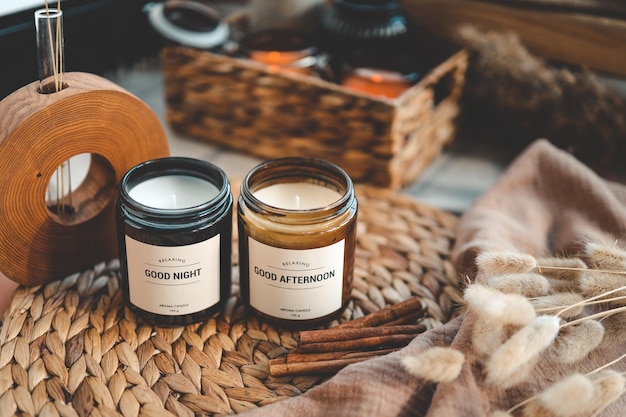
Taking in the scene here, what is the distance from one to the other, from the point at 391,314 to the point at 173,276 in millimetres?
241

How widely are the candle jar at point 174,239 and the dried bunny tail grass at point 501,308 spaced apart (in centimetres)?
26

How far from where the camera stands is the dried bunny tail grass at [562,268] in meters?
0.73

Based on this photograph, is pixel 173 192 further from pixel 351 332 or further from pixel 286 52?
pixel 286 52

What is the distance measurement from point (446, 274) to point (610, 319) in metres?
0.21

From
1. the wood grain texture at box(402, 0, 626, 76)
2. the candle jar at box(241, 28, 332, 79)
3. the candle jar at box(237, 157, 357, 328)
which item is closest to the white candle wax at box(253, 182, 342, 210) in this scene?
the candle jar at box(237, 157, 357, 328)

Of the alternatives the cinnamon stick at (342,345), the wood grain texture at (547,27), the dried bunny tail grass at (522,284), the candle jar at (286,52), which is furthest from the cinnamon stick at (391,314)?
the wood grain texture at (547,27)

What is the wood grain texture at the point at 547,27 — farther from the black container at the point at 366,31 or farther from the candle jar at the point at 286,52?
the candle jar at the point at 286,52

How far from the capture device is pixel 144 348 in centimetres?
72

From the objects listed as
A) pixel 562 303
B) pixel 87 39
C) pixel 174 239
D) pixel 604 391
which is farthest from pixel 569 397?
pixel 87 39

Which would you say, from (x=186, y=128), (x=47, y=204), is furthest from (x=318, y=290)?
(x=186, y=128)

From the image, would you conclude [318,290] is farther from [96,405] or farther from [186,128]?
[186,128]

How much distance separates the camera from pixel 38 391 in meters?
0.66

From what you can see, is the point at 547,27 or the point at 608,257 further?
the point at 547,27

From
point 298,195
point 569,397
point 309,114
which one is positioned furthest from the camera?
point 309,114
